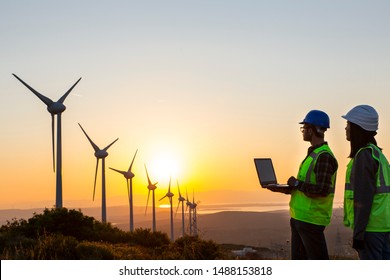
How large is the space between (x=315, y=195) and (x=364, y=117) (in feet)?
4.94

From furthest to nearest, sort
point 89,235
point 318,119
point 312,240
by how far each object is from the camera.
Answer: point 89,235 < point 318,119 < point 312,240

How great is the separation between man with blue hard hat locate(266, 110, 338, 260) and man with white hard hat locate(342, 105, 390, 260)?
1.27m

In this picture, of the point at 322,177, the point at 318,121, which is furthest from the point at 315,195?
the point at 318,121

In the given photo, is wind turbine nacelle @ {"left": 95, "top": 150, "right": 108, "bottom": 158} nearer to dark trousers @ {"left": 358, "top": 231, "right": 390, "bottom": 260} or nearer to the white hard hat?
the white hard hat

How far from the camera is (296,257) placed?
848cm

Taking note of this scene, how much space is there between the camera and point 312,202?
804cm

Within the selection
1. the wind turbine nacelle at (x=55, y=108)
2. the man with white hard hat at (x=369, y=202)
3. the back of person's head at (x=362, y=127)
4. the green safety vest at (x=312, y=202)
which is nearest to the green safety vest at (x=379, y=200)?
the man with white hard hat at (x=369, y=202)

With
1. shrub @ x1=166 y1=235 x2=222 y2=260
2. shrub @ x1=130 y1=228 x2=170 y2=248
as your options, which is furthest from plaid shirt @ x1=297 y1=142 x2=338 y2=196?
shrub @ x1=130 y1=228 x2=170 y2=248

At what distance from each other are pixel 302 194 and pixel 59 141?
105 feet

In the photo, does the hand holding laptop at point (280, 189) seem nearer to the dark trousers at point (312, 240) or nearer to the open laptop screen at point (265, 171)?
the open laptop screen at point (265, 171)

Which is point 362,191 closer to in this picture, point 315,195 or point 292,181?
point 315,195

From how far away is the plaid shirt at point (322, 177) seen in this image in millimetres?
7941

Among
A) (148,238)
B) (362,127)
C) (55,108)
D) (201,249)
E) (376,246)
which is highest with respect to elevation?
(55,108)
